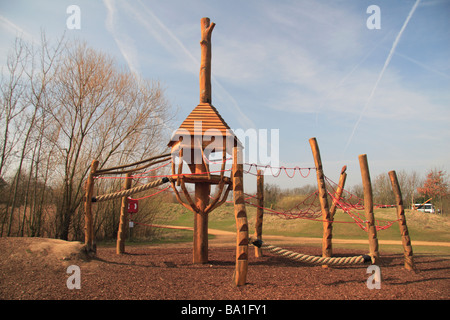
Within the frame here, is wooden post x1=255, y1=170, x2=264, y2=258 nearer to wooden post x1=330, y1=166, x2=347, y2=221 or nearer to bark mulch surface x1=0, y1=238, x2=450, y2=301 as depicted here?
bark mulch surface x1=0, y1=238, x2=450, y2=301

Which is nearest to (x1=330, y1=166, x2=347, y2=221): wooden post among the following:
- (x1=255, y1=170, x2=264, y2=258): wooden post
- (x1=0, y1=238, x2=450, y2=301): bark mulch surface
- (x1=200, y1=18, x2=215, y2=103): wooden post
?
(x1=0, y1=238, x2=450, y2=301): bark mulch surface

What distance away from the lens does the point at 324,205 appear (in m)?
7.84

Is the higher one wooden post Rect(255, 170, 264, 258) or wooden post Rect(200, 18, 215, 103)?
wooden post Rect(200, 18, 215, 103)

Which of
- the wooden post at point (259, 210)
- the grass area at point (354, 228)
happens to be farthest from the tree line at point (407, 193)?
the wooden post at point (259, 210)

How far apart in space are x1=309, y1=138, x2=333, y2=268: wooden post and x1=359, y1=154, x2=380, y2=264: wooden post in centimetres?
109

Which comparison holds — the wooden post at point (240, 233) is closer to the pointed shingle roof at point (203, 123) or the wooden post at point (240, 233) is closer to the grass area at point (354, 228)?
the pointed shingle roof at point (203, 123)

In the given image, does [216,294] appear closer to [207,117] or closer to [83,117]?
[207,117]

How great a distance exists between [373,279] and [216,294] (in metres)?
3.11

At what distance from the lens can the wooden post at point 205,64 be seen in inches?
328

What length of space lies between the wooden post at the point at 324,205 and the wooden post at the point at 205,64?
319 cm

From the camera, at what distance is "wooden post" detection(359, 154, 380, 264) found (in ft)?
20.2
